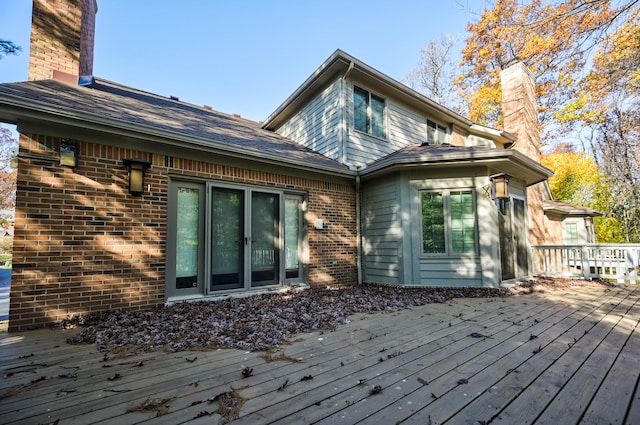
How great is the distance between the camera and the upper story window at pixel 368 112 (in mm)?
6859

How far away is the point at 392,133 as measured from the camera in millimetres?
7469

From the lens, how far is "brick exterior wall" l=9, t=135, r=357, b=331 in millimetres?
3320

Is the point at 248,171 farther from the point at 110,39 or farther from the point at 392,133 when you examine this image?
the point at 110,39

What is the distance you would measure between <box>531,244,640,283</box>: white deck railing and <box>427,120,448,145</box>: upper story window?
3.91m

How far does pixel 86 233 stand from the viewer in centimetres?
365

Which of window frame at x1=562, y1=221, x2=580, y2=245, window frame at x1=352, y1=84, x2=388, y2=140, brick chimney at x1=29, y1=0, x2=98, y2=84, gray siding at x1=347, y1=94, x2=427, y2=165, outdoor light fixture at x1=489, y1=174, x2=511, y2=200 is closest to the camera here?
brick chimney at x1=29, y1=0, x2=98, y2=84

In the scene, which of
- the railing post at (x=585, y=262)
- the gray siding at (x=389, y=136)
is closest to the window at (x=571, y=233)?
the railing post at (x=585, y=262)

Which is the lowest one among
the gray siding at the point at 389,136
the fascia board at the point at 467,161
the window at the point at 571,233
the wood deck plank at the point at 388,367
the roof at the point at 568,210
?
the wood deck plank at the point at 388,367

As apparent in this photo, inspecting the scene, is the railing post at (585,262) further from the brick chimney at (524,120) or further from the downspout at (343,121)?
the downspout at (343,121)

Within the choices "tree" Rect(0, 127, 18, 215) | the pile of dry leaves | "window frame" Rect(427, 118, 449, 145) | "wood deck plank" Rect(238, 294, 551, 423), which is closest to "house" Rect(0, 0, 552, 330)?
the pile of dry leaves

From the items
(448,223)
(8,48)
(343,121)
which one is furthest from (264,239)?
(8,48)

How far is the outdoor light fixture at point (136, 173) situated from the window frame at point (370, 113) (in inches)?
176

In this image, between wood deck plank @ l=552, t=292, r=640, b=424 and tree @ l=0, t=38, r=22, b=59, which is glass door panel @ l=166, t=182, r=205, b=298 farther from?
wood deck plank @ l=552, t=292, r=640, b=424

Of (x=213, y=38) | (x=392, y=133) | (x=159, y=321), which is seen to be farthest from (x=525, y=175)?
(x=213, y=38)
